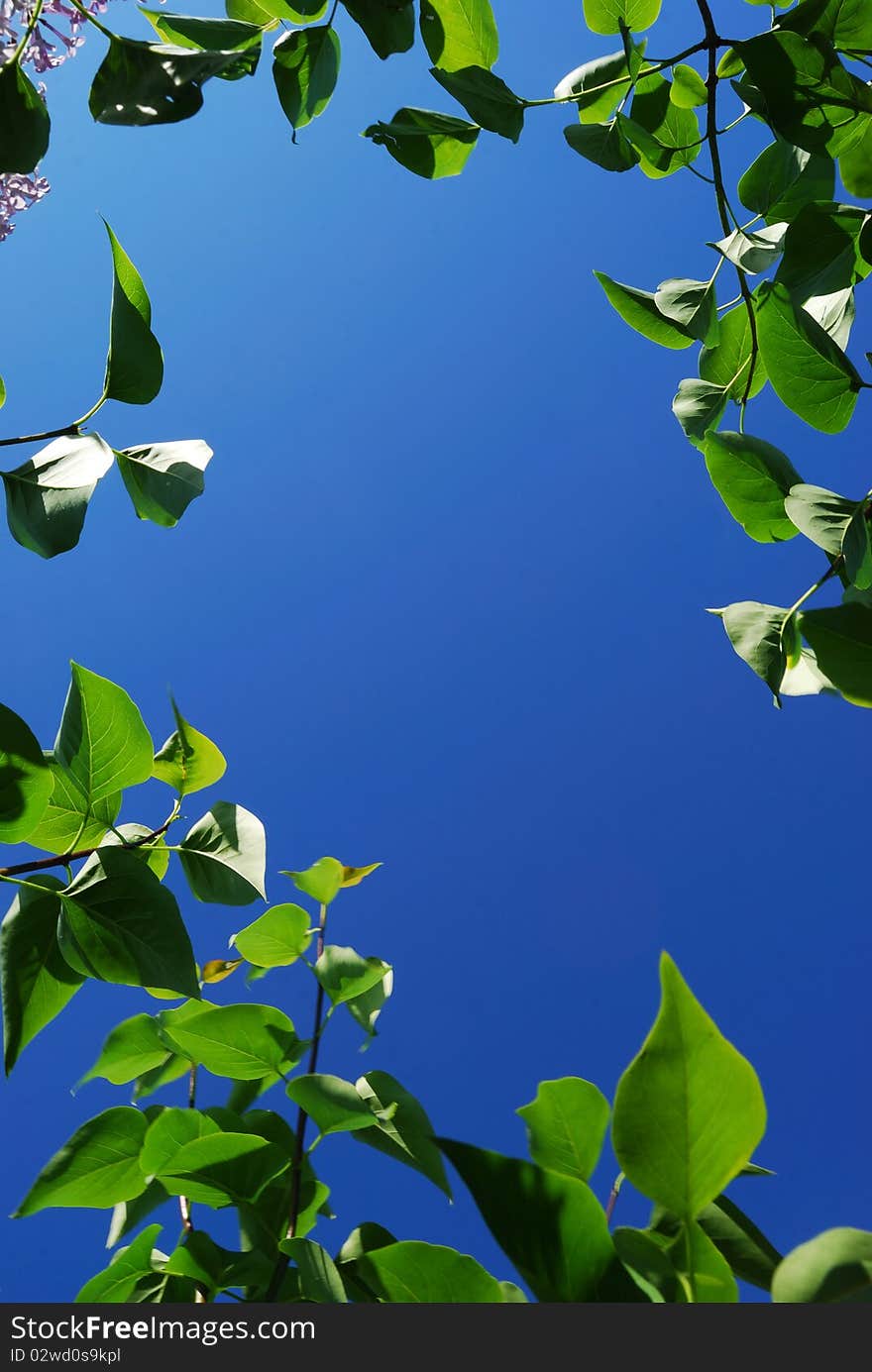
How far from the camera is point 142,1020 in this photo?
30cm

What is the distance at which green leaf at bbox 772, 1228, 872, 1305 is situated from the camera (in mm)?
87

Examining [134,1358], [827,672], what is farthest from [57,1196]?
[827,672]

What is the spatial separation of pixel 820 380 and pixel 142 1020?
331 mm

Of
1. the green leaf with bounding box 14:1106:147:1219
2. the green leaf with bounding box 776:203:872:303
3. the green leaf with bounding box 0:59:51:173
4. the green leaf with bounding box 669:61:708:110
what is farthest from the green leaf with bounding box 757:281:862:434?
the green leaf with bounding box 14:1106:147:1219

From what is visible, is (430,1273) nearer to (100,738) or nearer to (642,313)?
(100,738)

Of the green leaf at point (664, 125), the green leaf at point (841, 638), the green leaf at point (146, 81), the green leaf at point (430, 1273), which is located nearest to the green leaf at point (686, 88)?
the green leaf at point (664, 125)

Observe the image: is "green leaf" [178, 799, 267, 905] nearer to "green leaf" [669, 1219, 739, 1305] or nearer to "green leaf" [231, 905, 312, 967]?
Answer: "green leaf" [231, 905, 312, 967]

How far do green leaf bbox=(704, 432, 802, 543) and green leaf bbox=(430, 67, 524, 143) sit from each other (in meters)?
0.14

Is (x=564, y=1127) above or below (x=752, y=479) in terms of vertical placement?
below

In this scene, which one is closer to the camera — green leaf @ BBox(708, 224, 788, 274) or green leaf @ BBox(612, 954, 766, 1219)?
green leaf @ BBox(612, 954, 766, 1219)

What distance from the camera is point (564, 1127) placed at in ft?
0.49

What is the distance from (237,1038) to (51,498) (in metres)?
0.17

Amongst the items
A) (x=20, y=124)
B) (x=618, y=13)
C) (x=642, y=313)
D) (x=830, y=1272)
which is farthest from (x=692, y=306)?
(x=830, y=1272)

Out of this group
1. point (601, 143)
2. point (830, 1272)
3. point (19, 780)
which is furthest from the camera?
point (601, 143)
